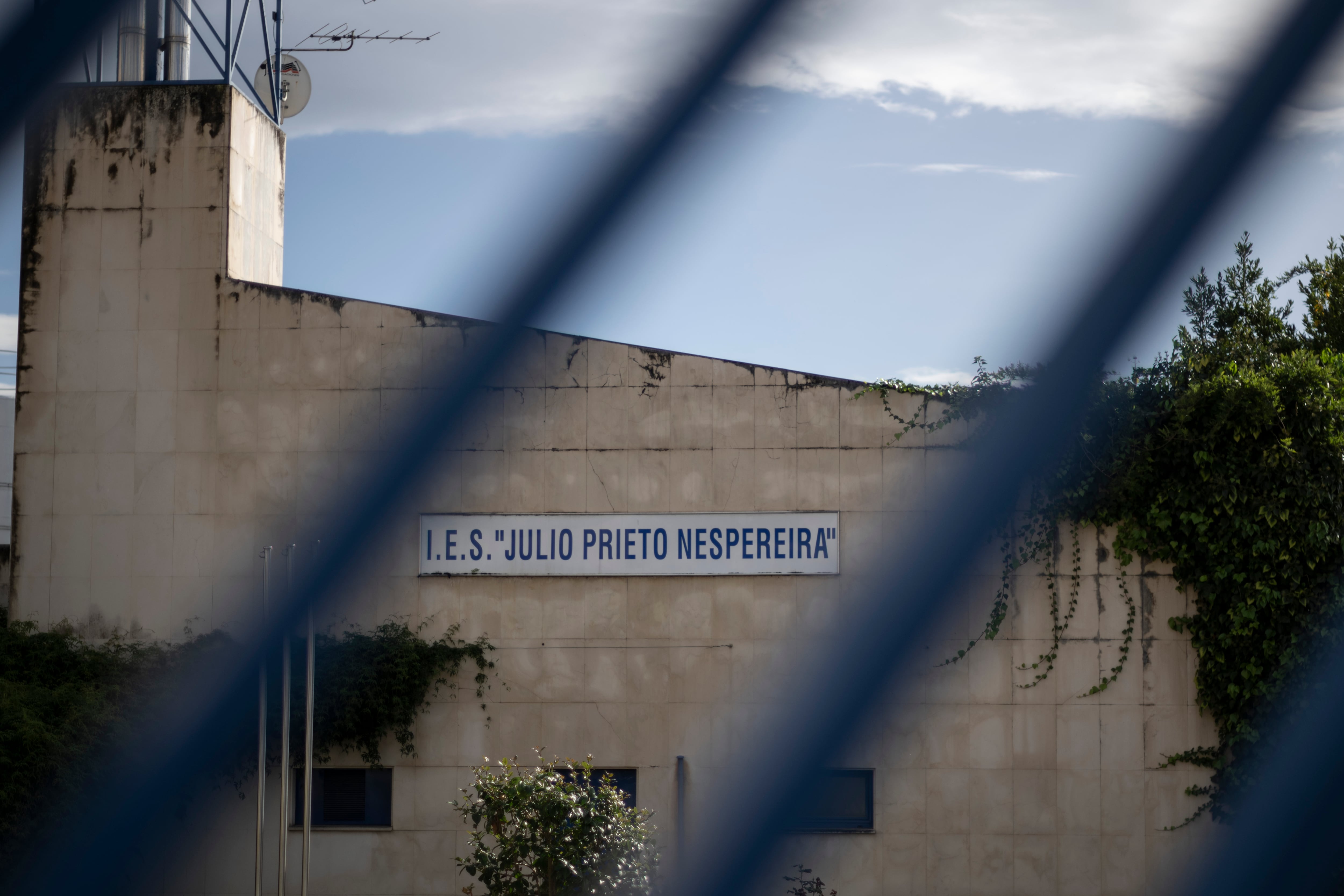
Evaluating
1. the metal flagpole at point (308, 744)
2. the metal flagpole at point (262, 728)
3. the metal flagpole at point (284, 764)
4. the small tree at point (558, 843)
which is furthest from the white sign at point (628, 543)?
the small tree at point (558, 843)

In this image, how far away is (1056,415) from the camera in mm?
14703

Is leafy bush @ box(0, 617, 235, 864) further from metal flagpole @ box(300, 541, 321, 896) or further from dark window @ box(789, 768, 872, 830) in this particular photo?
dark window @ box(789, 768, 872, 830)

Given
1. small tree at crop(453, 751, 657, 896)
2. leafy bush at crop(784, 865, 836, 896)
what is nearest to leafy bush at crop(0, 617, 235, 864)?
small tree at crop(453, 751, 657, 896)

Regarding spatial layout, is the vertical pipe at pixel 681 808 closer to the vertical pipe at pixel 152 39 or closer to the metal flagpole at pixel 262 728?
the metal flagpole at pixel 262 728

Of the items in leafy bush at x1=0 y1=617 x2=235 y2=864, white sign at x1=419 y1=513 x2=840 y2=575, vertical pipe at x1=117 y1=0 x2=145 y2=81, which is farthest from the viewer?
vertical pipe at x1=117 y1=0 x2=145 y2=81

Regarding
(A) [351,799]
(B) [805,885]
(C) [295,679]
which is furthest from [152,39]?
(B) [805,885]

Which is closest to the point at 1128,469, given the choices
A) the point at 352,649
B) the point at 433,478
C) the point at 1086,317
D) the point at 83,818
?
the point at 1086,317

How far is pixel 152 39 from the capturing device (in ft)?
54.7

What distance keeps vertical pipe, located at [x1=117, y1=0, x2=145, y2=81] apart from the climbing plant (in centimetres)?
1011

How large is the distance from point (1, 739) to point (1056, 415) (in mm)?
11372

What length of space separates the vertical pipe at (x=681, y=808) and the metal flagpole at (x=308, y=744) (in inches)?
155

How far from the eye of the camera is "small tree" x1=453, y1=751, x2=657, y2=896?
430 inches

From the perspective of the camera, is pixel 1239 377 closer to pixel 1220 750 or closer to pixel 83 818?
pixel 1220 750

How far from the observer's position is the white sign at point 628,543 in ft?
48.7
